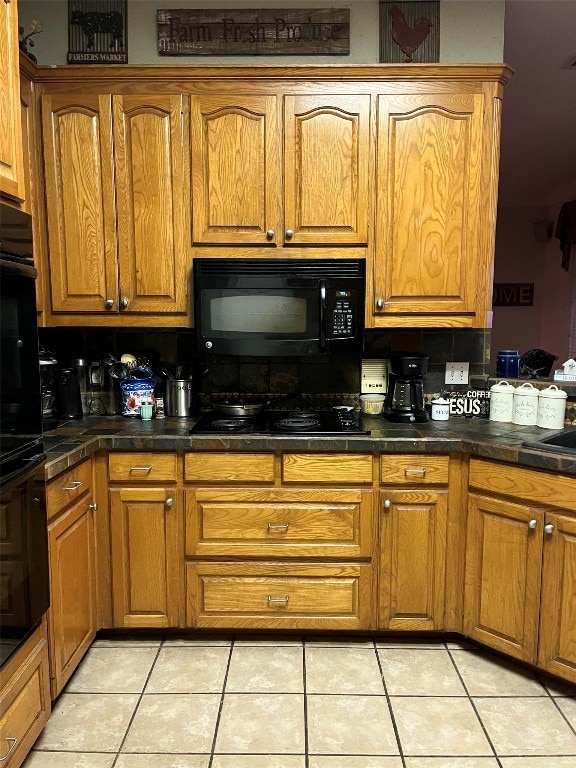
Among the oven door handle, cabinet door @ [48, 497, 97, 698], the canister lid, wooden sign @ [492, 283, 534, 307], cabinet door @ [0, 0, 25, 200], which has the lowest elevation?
cabinet door @ [48, 497, 97, 698]

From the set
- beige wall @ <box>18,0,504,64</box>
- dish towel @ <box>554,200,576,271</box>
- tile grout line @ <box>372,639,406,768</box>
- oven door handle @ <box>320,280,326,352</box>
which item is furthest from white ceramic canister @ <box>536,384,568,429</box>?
dish towel @ <box>554,200,576,271</box>

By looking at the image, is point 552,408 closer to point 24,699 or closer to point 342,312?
point 342,312

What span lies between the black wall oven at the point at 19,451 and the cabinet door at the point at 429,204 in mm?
1383

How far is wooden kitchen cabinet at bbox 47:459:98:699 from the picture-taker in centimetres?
188

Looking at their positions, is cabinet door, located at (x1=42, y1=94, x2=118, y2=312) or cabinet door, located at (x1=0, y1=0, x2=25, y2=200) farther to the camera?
cabinet door, located at (x1=42, y1=94, x2=118, y2=312)

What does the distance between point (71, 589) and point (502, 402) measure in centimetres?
188

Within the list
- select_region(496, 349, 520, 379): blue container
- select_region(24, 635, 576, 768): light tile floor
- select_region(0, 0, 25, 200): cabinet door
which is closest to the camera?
select_region(0, 0, 25, 200): cabinet door

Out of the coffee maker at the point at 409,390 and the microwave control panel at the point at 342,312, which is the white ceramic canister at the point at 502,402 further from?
the microwave control panel at the point at 342,312

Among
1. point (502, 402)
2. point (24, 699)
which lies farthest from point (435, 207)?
point (24, 699)

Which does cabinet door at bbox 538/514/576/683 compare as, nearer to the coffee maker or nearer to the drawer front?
the drawer front

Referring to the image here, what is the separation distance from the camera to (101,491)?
88.4 inches

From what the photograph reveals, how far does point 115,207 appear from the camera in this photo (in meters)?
2.38

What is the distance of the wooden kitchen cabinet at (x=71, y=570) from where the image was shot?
6.16ft

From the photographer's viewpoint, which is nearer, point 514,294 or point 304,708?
point 304,708
